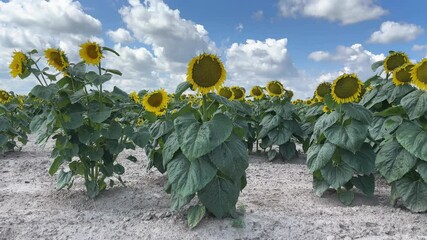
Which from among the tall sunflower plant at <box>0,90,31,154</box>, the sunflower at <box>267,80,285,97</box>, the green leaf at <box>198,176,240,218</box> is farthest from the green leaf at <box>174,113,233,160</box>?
the tall sunflower plant at <box>0,90,31,154</box>

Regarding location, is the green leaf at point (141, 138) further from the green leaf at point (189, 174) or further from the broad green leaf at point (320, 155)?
the broad green leaf at point (320, 155)

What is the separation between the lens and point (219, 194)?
381cm

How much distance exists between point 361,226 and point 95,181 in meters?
3.29

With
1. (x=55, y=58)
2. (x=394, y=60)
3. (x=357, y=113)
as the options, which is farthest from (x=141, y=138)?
(x=394, y=60)

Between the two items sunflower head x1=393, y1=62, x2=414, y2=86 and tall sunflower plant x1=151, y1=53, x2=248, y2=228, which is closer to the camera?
tall sunflower plant x1=151, y1=53, x2=248, y2=228

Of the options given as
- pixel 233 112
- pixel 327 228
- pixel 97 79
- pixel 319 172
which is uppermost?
pixel 97 79

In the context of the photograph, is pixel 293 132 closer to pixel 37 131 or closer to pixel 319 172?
pixel 319 172

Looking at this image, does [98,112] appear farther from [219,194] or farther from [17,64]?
[219,194]

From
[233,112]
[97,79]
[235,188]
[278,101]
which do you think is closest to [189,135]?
[235,188]

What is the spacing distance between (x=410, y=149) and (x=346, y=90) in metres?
0.94

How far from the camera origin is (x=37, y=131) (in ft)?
15.3

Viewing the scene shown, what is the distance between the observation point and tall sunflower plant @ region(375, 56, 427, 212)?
438 centimetres

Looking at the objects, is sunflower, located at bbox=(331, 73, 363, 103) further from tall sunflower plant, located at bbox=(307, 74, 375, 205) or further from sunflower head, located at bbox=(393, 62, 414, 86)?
sunflower head, located at bbox=(393, 62, 414, 86)

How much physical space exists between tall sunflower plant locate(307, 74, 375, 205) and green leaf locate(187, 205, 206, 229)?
64.8 inches
